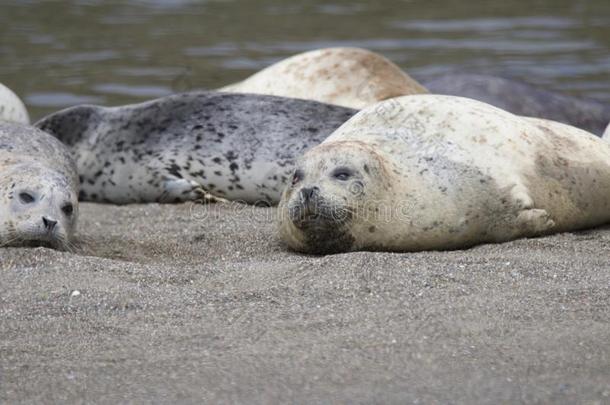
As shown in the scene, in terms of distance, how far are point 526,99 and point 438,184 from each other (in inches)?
129

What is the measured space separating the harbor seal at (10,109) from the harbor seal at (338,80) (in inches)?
60.4

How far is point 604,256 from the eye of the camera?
476 cm

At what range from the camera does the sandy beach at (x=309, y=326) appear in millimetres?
3250

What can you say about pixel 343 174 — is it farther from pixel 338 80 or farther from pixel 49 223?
pixel 338 80

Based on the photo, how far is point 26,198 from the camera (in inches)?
194

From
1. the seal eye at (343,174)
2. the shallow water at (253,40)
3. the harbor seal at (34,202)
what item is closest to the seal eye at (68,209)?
the harbor seal at (34,202)

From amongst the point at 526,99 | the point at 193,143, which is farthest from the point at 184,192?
the point at 526,99

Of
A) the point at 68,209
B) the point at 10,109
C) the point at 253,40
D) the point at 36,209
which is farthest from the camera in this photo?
the point at 253,40

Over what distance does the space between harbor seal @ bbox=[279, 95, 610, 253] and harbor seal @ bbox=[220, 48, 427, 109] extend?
199 cm

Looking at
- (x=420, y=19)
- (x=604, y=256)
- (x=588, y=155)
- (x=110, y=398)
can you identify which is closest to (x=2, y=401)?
(x=110, y=398)

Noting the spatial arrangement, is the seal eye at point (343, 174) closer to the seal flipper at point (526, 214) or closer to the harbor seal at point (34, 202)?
the seal flipper at point (526, 214)

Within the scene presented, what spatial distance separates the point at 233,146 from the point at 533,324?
301cm

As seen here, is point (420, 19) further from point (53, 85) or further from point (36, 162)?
point (36, 162)

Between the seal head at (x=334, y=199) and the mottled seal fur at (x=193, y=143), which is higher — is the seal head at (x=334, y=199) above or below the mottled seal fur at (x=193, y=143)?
above
